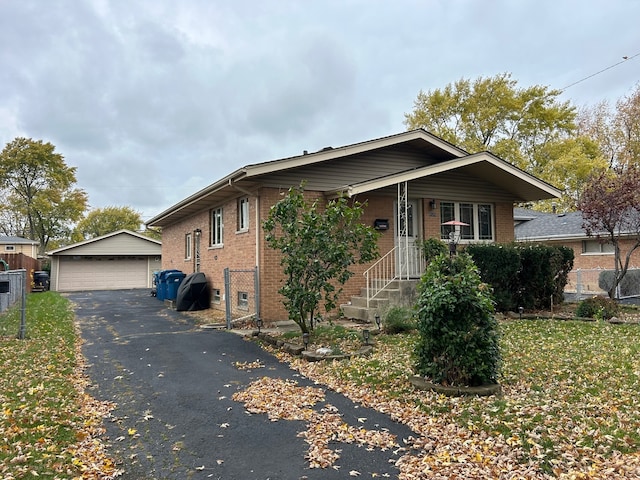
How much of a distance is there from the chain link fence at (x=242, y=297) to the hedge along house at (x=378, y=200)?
0.06 metres

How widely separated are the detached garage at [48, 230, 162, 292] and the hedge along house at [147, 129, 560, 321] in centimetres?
1684

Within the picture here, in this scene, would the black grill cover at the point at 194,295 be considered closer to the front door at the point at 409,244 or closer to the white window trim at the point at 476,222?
the front door at the point at 409,244

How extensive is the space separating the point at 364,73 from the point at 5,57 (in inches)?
512

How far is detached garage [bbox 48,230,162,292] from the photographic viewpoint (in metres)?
28.6

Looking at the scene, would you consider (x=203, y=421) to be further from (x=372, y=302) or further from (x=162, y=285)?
(x=162, y=285)

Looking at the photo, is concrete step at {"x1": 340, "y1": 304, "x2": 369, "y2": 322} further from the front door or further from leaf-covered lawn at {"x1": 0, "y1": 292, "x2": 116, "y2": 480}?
leaf-covered lawn at {"x1": 0, "y1": 292, "x2": 116, "y2": 480}

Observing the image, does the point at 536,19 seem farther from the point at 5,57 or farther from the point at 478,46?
the point at 5,57

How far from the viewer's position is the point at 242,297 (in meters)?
12.1

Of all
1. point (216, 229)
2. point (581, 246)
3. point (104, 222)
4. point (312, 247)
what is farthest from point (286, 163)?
point (104, 222)

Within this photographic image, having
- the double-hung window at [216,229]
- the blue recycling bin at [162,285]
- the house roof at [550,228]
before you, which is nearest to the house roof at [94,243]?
the blue recycling bin at [162,285]

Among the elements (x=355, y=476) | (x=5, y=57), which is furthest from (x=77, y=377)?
(x=5, y=57)

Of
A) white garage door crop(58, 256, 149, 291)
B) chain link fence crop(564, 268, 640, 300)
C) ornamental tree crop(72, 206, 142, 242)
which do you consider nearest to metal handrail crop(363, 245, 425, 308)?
chain link fence crop(564, 268, 640, 300)

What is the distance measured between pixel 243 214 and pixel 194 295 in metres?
3.98

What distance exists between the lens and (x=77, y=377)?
634cm
